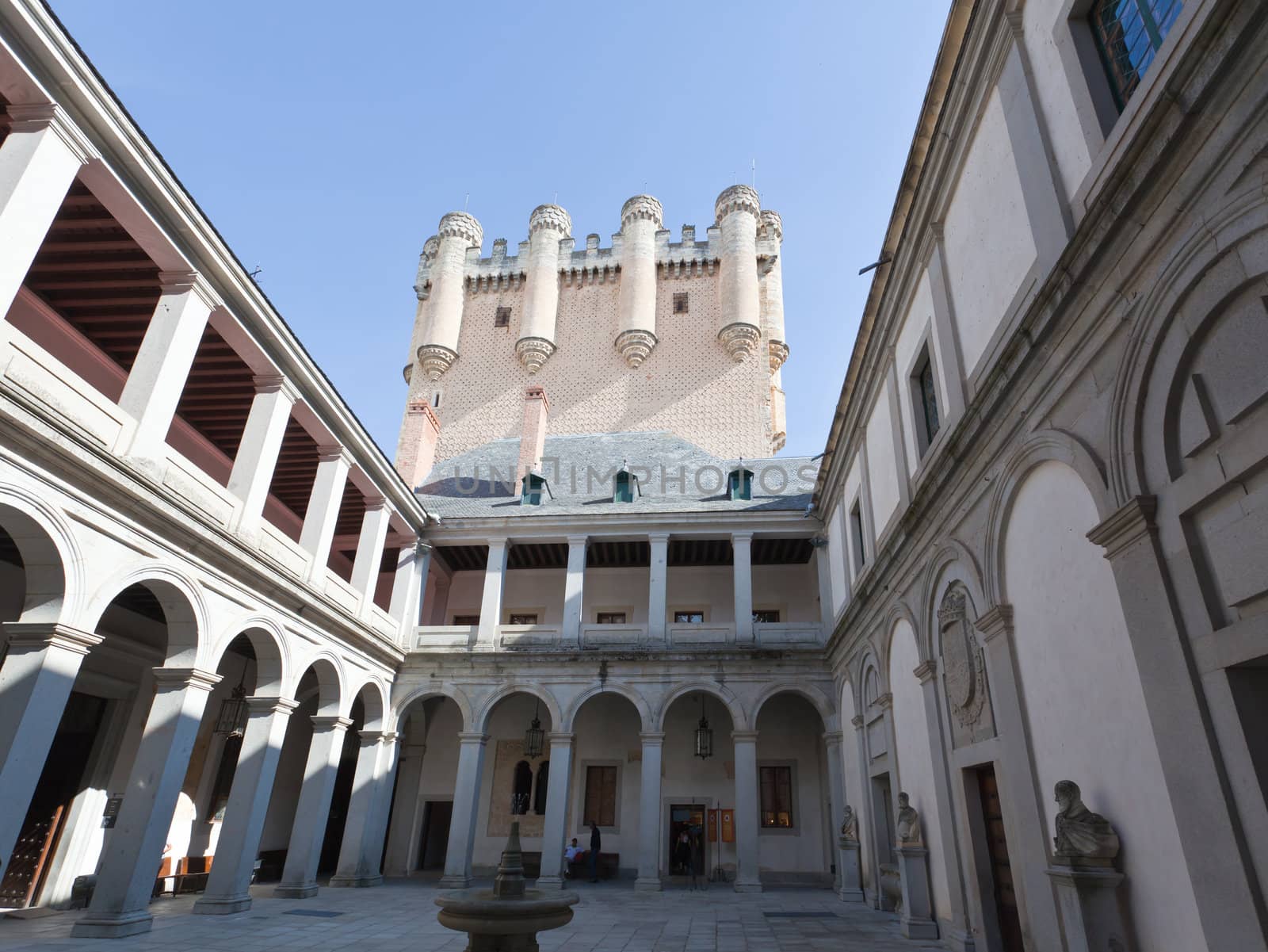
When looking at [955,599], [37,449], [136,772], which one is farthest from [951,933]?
[37,449]

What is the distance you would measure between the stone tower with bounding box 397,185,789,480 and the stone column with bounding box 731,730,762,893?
1511cm

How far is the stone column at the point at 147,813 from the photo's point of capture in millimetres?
8805

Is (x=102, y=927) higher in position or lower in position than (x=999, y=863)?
lower

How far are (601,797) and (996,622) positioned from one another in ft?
47.3

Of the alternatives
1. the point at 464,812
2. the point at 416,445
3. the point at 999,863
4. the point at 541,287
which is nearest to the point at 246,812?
the point at 464,812

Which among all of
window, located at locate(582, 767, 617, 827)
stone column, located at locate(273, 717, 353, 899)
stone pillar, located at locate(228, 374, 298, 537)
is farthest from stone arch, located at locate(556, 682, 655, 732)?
stone pillar, located at locate(228, 374, 298, 537)

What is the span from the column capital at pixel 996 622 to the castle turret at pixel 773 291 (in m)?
26.9

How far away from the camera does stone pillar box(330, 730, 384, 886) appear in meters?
15.3

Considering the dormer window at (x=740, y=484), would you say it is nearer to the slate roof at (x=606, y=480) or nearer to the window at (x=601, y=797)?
the slate roof at (x=606, y=480)

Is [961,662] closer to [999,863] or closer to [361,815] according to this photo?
[999,863]

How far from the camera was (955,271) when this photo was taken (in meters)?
8.47

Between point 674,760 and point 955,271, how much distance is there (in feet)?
48.3

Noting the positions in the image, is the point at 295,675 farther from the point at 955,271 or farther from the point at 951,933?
the point at 955,271

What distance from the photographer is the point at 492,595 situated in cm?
1820
